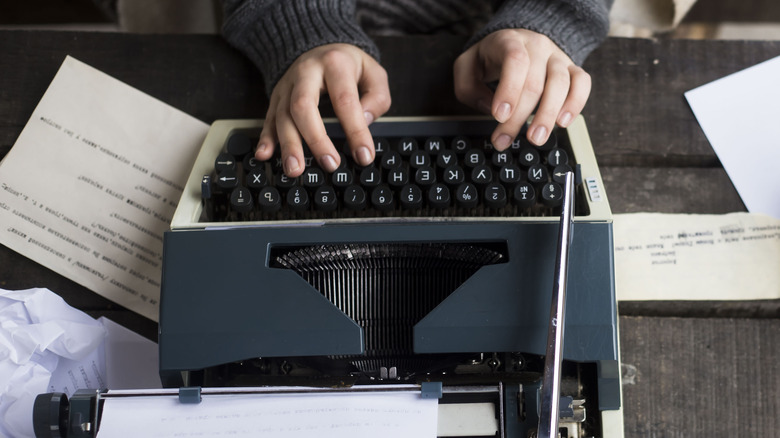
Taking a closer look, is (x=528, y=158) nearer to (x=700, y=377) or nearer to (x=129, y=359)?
(x=700, y=377)

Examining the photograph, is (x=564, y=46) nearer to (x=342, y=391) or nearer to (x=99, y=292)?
(x=342, y=391)

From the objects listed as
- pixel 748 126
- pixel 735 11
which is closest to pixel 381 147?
pixel 748 126

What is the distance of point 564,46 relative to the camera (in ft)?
2.61

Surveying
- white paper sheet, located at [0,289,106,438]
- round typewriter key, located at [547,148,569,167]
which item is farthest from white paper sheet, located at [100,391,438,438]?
round typewriter key, located at [547,148,569,167]

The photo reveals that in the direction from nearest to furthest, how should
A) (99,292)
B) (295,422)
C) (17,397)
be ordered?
(295,422), (17,397), (99,292)

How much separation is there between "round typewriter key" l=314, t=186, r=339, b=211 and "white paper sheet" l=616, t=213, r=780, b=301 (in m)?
0.34

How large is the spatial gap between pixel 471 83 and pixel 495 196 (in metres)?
0.21

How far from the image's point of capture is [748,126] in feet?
2.73

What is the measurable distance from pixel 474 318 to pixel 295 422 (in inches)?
6.8

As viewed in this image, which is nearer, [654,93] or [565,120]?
[565,120]

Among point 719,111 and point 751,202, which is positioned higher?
point 719,111

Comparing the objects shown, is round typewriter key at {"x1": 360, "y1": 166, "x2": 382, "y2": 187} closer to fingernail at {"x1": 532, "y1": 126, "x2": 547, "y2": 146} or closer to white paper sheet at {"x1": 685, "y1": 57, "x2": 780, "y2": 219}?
fingernail at {"x1": 532, "y1": 126, "x2": 547, "y2": 146}

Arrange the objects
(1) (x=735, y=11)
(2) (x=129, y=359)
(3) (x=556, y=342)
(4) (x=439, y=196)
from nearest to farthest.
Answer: (3) (x=556, y=342) → (4) (x=439, y=196) → (2) (x=129, y=359) → (1) (x=735, y=11)

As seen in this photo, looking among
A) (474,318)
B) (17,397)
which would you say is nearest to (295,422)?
(474,318)
